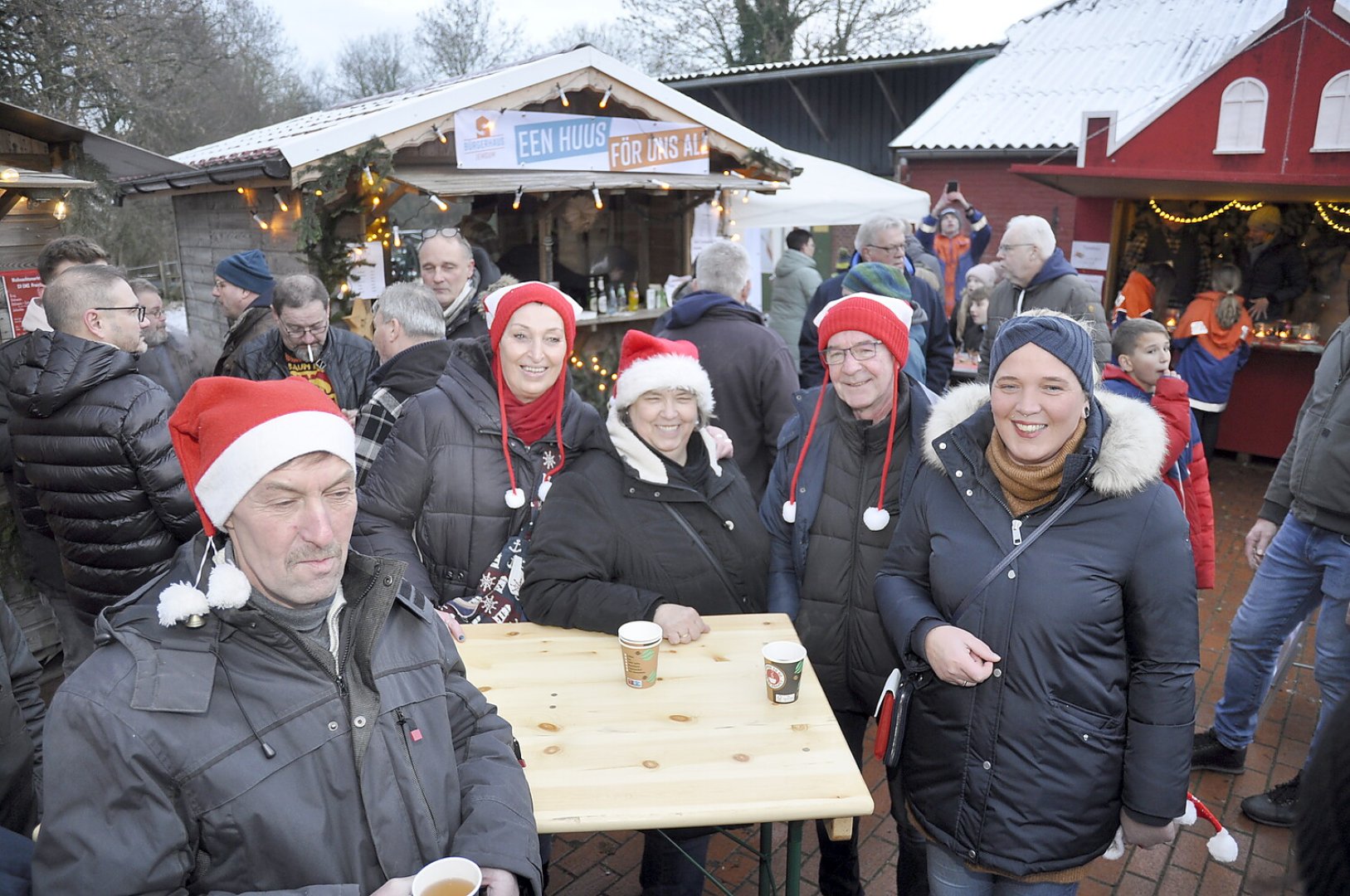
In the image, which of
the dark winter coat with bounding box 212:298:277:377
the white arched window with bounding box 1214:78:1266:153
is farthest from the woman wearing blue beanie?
the white arched window with bounding box 1214:78:1266:153

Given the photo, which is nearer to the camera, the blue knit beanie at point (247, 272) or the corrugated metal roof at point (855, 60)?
the blue knit beanie at point (247, 272)

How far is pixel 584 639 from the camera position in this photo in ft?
9.14

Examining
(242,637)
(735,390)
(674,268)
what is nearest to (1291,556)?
(735,390)

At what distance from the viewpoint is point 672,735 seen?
227cm

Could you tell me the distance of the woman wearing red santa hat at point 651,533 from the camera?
2.74m

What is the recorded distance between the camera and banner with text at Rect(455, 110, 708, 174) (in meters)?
6.64

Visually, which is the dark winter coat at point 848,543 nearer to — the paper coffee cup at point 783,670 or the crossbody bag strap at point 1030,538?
the paper coffee cup at point 783,670

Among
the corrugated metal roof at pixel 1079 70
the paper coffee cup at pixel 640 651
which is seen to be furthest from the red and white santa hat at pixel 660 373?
the corrugated metal roof at pixel 1079 70

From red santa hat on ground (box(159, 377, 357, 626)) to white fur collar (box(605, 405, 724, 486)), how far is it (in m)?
1.21

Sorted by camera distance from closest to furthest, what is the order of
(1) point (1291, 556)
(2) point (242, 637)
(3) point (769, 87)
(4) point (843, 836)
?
(2) point (242, 637) < (4) point (843, 836) < (1) point (1291, 556) < (3) point (769, 87)

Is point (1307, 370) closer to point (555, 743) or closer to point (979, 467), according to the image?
point (979, 467)

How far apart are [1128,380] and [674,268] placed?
5.52 metres

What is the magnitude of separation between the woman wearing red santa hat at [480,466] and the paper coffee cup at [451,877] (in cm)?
136

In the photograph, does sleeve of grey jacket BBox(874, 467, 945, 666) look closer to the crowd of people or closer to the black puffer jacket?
the crowd of people
